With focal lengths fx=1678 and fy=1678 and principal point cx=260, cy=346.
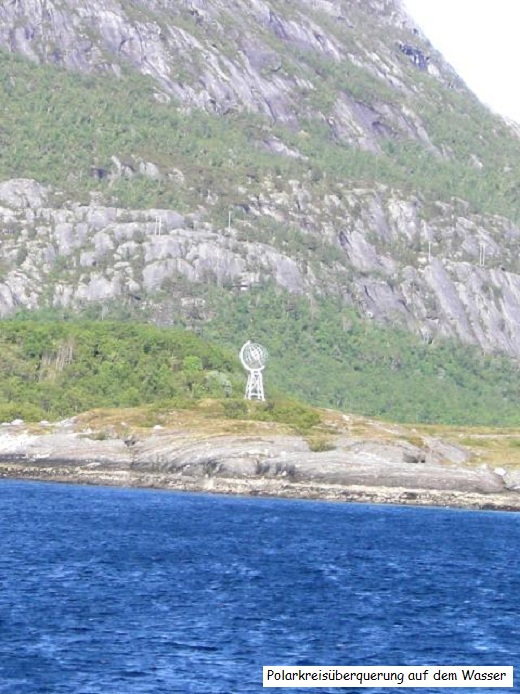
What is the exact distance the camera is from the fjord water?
73.8 metres

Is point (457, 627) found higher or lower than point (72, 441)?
lower

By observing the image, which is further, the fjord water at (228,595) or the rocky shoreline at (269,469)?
the rocky shoreline at (269,469)

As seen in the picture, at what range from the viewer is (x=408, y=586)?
340ft

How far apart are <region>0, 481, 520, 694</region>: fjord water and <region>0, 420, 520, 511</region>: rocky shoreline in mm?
23889

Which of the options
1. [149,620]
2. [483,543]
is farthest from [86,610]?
[483,543]

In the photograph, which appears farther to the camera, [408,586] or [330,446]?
[330,446]

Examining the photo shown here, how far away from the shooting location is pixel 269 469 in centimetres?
18262

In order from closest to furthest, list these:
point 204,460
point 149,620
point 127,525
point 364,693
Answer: point 364,693, point 149,620, point 127,525, point 204,460

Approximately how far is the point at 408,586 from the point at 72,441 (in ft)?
307

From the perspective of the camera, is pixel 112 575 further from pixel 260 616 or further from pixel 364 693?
pixel 364 693

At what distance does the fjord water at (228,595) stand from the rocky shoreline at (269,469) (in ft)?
78.4

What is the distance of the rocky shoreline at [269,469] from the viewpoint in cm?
18038

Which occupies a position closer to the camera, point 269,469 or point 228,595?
point 228,595

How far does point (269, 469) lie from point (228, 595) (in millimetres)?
87923
